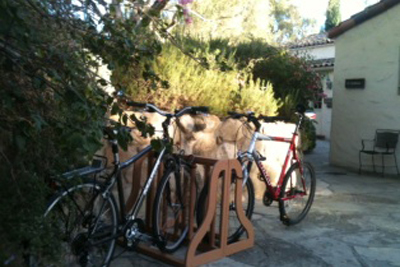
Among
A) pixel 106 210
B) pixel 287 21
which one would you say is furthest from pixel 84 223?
pixel 287 21

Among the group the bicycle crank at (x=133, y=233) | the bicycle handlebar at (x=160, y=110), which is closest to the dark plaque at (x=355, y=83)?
the bicycle handlebar at (x=160, y=110)

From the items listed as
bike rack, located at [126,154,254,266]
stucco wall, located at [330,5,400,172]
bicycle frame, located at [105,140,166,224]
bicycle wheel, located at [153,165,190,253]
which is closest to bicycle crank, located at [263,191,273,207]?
bike rack, located at [126,154,254,266]

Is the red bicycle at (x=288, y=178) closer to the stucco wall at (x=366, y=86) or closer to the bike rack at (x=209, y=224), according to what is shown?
the bike rack at (x=209, y=224)

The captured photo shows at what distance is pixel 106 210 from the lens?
122 inches

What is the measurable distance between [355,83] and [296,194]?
16.7 feet

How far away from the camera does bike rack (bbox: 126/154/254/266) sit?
3.45 meters

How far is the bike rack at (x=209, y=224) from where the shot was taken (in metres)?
3.45

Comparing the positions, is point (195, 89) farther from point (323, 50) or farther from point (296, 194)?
point (323, 50)

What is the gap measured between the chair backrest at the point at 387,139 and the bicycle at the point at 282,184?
4.00 metres

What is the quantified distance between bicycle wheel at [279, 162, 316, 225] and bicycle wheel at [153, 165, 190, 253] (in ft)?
3.76

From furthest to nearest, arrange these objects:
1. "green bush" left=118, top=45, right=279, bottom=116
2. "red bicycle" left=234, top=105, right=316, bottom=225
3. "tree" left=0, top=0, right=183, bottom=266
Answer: "green bush" left=118, top=45, right=279, bottom=116 → "red bicycle" left=234, top=105, right=316, bottom=225 → "tree" left=0, top=0, right=183, bottom=266

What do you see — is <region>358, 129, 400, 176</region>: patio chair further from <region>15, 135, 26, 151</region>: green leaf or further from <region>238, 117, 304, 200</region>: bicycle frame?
<region>15, 135, 26, 151</region>: green leaf

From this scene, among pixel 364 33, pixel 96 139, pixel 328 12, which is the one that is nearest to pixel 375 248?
pixel 96 139

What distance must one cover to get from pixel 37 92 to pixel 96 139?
686mm
